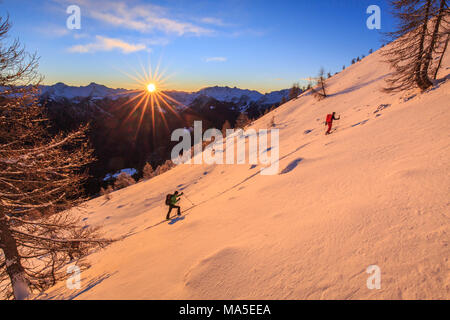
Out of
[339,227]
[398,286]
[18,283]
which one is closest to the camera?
[398,286]

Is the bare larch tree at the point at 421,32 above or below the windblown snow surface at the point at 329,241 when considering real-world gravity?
above

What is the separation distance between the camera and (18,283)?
4625mm

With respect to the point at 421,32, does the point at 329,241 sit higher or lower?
lower

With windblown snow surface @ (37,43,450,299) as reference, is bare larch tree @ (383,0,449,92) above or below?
above

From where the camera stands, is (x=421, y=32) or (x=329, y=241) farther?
(x=421, y=32)

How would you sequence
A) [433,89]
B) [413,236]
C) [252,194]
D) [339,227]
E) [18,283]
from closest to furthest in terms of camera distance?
[413,236]
[339,227]
[18,283]
[252,194]
[433,89]

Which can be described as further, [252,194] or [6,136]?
[252,194]

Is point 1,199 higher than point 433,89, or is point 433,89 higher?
point 433,89

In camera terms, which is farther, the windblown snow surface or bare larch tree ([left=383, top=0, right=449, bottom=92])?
bare larch tree ([left=383, top=0, right=449, bottom=92])

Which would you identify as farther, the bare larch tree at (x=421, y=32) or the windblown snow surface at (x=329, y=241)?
the bare larch tree at (x=421, y=32)
